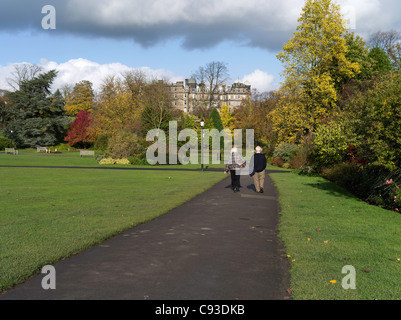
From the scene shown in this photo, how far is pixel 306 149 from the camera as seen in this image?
29.0m

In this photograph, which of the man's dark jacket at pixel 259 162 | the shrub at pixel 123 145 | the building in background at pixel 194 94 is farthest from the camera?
the building in background at pixel 194 94

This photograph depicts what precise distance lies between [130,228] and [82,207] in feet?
10.9

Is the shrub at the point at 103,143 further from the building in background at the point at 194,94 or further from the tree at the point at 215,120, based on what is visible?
the building in background at the point at 194,94

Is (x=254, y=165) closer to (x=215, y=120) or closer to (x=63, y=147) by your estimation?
(x=215, y=120)

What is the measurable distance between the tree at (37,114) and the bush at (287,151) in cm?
5313

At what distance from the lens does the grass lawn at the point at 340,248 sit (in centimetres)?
490

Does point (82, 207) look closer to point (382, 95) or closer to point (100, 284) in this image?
point (100, 284)

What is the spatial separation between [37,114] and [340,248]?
78.1 meters

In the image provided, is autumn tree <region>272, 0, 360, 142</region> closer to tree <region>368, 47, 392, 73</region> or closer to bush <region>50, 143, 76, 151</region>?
tree <region>368, 47, 392, 73</region>

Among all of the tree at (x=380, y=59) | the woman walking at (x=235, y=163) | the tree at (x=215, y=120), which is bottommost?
the woman walking at (x=235, y=163)

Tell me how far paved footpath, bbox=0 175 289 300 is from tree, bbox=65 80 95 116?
284ft

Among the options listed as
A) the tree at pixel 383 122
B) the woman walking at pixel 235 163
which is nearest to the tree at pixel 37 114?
the woman walking at pixel 235 163

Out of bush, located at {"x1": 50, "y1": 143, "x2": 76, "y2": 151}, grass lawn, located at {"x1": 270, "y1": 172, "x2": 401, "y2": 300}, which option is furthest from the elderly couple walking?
bush, located at {"x1": 50, "y1": 143, "x2": 76, "y2": 151}

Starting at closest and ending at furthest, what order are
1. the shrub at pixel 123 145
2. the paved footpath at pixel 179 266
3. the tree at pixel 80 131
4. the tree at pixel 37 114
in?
1. the paved footpath at pixel 179 266
2. the shrub at pixel 123 145
3. the tree at pixel 80 131
4. the tree at pixel 37 114
